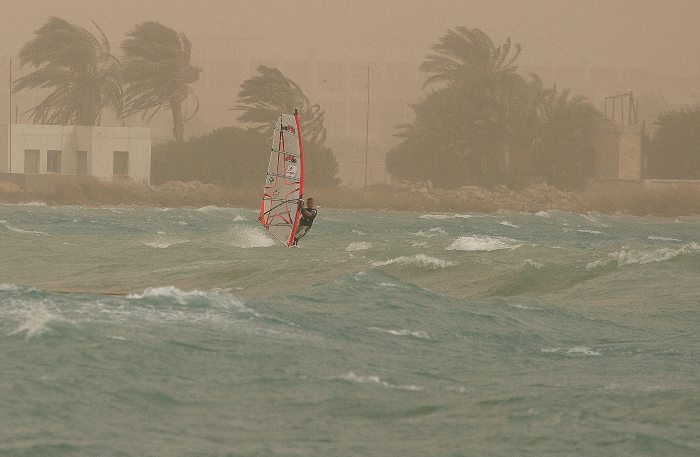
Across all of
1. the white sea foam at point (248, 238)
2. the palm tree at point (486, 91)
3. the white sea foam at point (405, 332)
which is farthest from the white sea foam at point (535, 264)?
the palm tree at point (486, 91)

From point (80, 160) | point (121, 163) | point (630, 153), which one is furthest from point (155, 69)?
point (630, 153)

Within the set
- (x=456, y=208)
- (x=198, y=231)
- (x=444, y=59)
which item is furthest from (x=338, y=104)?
(x=198, y=231)

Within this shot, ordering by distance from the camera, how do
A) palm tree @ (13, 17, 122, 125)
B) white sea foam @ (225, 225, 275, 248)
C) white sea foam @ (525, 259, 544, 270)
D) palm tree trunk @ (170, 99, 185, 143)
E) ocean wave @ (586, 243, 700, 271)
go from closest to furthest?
white sea foam @ (525, 259, 544, 270) < ocean wave @ (586, 243, 700, 271) < white sea foam @ (225, 225, 275, 248) < palm tree @ (13, 17, 122, 125) < palm tree trunk @ (170, 99, 185, 143)

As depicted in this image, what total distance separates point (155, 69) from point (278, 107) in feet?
43.5

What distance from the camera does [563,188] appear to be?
127 m

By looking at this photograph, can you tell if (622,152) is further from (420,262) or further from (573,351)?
(573,351)

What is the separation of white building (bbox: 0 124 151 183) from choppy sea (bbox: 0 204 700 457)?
78062 millimetres

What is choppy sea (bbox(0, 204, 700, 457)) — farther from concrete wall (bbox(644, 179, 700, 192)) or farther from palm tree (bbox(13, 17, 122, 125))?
palm tree (bbox(13, 17, 122, 125))

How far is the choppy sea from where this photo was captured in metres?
14.0

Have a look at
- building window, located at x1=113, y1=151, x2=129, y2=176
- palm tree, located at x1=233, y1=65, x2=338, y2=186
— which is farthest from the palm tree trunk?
building window, located at x1=113, y1=151, x2=129, y2=176

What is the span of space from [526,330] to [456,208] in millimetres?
96026

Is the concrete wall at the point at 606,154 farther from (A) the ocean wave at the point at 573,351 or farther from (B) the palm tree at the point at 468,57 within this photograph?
(A) the ocean wave at the point at 573,351

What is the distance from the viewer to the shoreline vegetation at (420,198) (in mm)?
109769

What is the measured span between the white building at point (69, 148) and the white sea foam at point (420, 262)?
254ft
